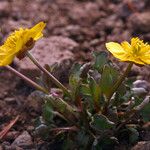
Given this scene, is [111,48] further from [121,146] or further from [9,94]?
[9,94]

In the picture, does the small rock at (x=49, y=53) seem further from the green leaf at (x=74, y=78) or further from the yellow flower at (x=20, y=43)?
the yellow flower at (x=20, y=43)

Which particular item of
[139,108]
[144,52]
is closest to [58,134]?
[139,108]

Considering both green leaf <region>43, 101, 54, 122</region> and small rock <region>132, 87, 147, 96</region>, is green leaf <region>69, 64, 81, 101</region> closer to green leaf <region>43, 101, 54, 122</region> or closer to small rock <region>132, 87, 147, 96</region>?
green leaf <region>43, 101, 54, 122</region>

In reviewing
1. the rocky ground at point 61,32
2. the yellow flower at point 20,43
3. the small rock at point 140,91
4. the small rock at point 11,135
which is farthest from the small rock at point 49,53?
the small rock at point 140,91

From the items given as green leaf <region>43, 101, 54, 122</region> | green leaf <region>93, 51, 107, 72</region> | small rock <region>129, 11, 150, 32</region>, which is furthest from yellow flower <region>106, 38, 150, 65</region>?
small rock <region>129, 11, 150, 32</region>

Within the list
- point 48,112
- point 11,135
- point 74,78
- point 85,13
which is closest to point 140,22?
point 85,13

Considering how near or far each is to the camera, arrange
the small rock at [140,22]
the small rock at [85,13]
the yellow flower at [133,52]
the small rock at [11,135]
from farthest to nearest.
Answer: the small rock at [85,13], the small rock at [140,22], the small rock at [11,135], the yellow flower at [133,52]

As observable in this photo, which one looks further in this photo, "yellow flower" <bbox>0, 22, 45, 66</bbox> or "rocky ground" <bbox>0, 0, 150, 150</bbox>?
"rocky ground" <bbox>0, 0, 150, 150</bbox>
